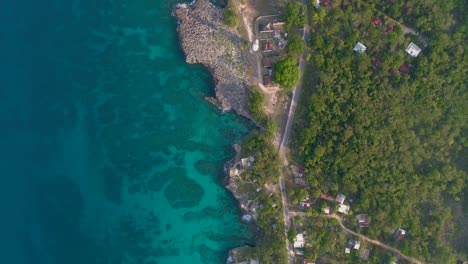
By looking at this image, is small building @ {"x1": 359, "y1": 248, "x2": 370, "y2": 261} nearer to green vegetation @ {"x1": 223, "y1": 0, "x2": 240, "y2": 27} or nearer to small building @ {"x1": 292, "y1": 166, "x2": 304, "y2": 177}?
small building @ {"x1": 292, "y1": 166, "x2": 304, "y2": 177}

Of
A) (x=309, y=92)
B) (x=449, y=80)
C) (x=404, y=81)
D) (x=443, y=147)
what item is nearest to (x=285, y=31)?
(x=309, y=92)

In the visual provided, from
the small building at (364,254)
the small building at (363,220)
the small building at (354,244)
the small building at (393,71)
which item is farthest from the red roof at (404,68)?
the small building at (364,254)

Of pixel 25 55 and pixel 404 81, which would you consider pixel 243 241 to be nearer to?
pixel 404 81

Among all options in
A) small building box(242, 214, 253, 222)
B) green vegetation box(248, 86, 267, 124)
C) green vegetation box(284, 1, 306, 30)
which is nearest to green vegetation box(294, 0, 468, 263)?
green vegetation box(284, 1, 306, 30)

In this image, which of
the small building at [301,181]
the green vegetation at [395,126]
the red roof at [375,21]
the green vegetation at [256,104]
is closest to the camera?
the green vegetation at [395,126]

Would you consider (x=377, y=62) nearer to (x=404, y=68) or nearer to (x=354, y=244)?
(x=404, y=68)

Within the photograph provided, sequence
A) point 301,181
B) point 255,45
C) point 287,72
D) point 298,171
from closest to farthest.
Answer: point 287,72
point 301,181
point 298,171
point 255,45

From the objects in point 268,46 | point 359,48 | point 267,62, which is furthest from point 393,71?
point 268,46

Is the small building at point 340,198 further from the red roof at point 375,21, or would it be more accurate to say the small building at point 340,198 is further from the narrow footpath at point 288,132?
the red roof at point 375,21
